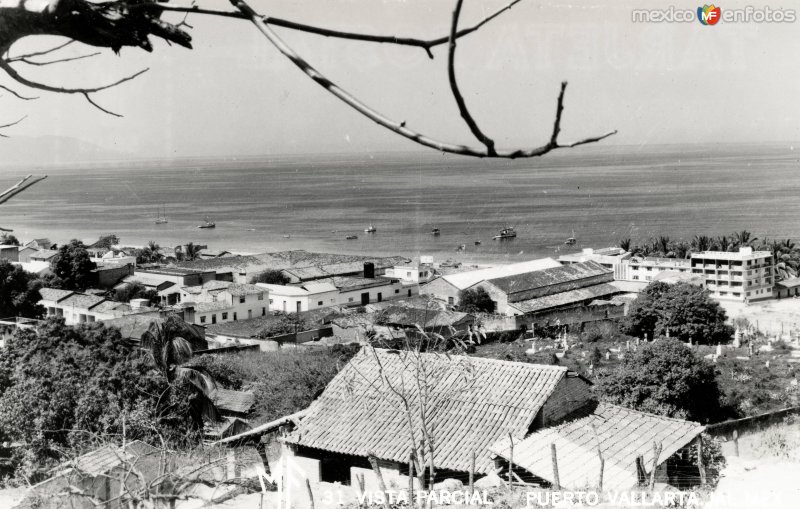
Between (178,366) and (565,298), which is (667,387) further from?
(565,298)

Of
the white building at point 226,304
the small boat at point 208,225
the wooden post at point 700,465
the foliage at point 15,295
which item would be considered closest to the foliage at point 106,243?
the small boat at point 208,225

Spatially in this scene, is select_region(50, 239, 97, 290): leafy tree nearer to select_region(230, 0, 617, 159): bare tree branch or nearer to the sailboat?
select_region(230, 0, 617, 159): bare tree branch

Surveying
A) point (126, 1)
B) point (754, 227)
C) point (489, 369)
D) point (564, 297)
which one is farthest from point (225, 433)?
point (754, 227)

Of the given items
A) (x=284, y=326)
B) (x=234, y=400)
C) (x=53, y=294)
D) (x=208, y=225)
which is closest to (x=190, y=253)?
(x=53, y=294)

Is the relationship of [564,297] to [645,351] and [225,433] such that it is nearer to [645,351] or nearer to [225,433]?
[645,351]

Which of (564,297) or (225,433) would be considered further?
(564,297)

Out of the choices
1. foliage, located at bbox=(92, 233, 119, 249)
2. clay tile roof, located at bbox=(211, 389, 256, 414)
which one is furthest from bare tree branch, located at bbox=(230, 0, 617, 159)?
foliage, located at bbox=(92, 233, 119, 249)

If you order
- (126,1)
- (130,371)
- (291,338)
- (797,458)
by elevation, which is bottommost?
(291,338)

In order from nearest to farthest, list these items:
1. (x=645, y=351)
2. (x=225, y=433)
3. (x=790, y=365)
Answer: (x=225, y=433) < (x=645, y=351) < (x=790, y=365)
